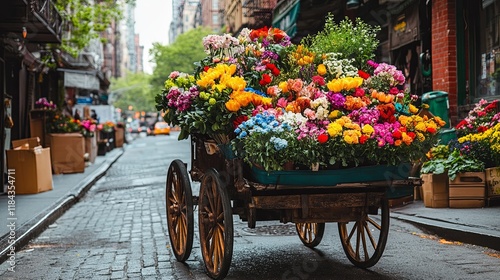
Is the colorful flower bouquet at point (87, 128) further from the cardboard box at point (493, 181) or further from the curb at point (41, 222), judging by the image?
the cardboard box at point (493, 181)

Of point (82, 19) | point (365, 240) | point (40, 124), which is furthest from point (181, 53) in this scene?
point (365, 240)

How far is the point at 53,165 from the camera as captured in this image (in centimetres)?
1925

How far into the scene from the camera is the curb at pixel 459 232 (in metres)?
7.28

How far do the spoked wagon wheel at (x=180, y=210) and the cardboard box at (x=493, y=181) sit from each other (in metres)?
4.72

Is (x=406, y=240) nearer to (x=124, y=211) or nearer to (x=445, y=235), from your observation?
(x=445, y=235)

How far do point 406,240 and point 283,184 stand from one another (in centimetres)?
310

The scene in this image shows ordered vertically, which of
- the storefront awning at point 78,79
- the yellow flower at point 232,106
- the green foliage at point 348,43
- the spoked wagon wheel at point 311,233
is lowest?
the spoked wagon wheel at point 311,233

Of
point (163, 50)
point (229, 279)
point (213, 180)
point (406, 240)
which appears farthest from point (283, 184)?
point (163, 50)

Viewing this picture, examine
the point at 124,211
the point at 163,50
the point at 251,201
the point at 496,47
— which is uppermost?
the point at 163,50

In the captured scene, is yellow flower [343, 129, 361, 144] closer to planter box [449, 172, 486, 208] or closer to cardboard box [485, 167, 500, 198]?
planter box [449, 172, 486, 208]

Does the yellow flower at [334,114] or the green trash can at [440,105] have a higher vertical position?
the green trash can at [440,105]

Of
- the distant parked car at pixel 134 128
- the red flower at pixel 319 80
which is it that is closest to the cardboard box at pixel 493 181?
the red flower at pixel 319 80

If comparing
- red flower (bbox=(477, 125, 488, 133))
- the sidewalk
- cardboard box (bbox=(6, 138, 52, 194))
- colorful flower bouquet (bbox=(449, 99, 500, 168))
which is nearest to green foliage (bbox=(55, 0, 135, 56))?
cardboard box (bbox=(6, 138, 52, 194))

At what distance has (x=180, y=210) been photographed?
6.91 m
